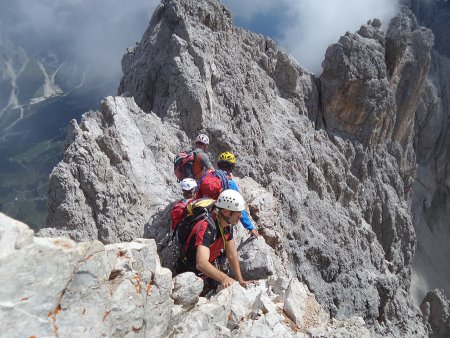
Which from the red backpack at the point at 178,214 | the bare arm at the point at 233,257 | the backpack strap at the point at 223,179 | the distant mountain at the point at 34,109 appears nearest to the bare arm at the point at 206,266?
the bare arm at the point at 233,257

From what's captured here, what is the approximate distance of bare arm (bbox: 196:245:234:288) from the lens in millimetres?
7414

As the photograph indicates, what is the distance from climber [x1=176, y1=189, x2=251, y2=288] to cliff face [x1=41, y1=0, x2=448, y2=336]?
1.85 metres

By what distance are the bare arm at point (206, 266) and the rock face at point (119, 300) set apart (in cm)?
23

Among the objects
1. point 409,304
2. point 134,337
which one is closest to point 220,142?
point 134,337

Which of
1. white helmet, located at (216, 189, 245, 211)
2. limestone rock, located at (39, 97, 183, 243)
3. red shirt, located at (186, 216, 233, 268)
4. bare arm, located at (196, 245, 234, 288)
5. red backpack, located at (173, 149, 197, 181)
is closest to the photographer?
bare arm, located at (196, 245, 234, 288)

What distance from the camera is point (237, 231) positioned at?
34.9 feet

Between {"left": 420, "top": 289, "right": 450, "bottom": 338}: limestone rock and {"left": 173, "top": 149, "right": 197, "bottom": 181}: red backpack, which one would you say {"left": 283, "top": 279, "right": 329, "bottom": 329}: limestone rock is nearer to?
{"left": 173, "top": 149, "right": 197, "bottom": 181}: red backpack

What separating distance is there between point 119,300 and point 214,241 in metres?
2.52

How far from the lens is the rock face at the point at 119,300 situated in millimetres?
4797

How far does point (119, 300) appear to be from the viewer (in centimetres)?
581

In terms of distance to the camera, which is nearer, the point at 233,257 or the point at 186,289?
the point at 186,289

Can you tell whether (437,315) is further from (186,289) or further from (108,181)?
(186,289)

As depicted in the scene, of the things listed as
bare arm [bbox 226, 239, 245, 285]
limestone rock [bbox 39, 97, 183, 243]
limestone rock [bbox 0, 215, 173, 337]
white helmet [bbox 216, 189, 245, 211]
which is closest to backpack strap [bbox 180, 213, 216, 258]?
white helmet [bbox 216, 189, 245, 211]

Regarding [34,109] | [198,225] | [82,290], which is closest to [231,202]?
[198,225]
